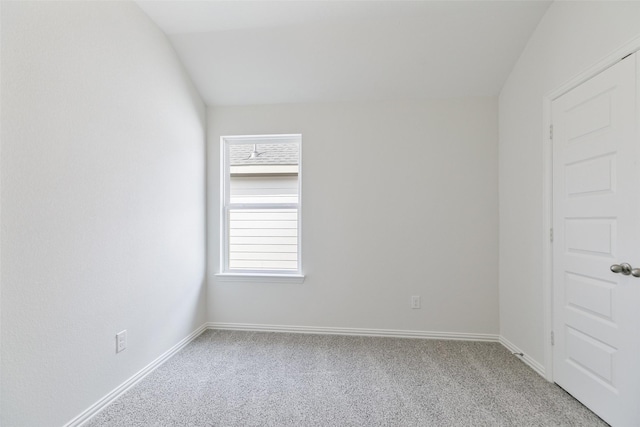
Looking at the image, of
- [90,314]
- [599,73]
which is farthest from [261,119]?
[599,73]

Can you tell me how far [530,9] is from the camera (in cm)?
206

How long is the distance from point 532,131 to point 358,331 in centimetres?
222

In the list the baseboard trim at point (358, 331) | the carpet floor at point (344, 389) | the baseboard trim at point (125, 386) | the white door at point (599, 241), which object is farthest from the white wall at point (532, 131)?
the baseboard trim at point (125, 386)

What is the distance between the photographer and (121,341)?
188cm

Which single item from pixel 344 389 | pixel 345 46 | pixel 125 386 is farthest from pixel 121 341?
pixel 345 46

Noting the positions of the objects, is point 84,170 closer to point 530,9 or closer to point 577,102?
point 577,102

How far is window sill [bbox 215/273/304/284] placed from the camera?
2889 mm

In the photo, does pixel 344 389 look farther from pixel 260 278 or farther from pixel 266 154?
pixel 266 154

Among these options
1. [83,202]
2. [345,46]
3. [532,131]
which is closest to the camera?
[83,202]

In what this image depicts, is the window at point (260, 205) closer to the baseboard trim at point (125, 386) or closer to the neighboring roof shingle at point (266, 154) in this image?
the neighboring roof shingle at point (266, 154)

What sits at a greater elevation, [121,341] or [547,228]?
[547,228]

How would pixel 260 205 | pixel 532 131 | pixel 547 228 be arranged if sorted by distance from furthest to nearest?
pixel 260 205
pixel 532 131
pixel 547 228

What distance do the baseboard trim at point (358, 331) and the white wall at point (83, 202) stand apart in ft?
1.99

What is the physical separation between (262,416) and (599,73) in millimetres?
2700
